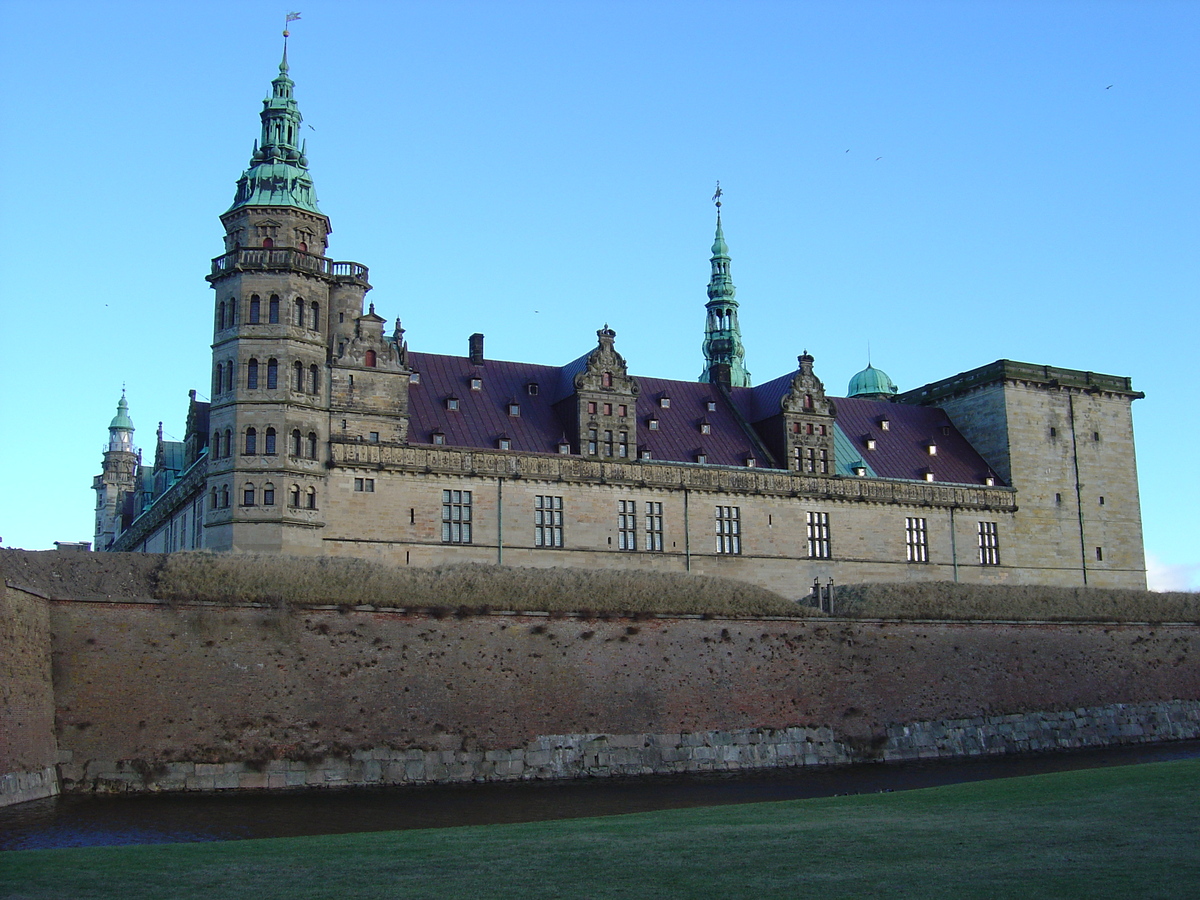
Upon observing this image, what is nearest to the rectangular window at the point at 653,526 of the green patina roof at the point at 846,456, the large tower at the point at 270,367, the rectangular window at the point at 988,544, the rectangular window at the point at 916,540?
the green patina roof at the point at 846,456

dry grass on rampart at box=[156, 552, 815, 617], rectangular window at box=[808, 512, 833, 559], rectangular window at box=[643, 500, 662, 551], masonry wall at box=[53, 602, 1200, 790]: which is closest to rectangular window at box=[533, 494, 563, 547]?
rectangular window at box=[643, 500, 662, 551]

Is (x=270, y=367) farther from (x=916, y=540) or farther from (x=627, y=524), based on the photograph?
(x=916, y=540)

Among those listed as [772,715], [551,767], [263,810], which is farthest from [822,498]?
[263,810]

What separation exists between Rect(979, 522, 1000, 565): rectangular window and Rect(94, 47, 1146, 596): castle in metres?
0.08

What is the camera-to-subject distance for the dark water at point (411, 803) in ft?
82.5

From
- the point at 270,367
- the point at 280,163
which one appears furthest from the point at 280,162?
the point at 270,367

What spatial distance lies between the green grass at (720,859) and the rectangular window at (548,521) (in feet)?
85.8

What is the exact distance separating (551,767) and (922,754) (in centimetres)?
1319

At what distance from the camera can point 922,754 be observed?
41.2 meters

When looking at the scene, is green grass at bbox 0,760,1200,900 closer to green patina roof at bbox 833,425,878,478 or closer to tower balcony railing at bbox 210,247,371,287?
tower balcony railing at bbox 210,247,371,287

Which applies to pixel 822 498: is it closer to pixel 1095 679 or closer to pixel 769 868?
pixel 1095 679

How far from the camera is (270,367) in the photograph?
43969 mm

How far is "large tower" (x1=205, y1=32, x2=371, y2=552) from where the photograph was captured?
42938mm

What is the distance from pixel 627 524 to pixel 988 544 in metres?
18.1
